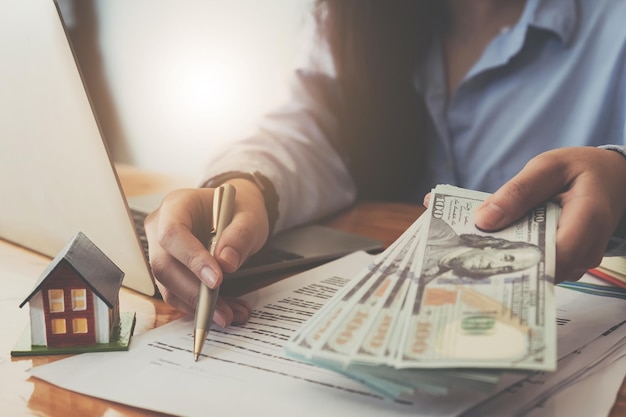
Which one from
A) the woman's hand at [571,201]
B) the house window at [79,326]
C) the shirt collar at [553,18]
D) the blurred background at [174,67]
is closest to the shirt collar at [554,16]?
the shirt collar at [553,18]

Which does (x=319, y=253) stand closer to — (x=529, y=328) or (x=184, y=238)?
(x=184, y=238)

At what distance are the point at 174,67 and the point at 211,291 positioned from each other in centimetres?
245

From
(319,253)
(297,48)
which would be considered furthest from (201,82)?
(319,253)

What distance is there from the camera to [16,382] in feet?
1.44

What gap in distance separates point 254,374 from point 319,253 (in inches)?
12.5

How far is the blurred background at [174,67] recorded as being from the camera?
93.0 inches

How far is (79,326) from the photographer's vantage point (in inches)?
19.0

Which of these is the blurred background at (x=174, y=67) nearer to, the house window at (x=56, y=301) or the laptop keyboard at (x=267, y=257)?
the laptop keyboard at (x=267, y=257)

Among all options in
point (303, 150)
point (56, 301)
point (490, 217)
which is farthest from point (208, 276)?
point (303, 150)

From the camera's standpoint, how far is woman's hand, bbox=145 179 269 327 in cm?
52

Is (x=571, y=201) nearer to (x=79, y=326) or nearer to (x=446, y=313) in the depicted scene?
(x=446, y=313)

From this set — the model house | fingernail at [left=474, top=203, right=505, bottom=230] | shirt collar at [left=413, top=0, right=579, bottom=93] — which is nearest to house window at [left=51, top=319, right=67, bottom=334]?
the model house

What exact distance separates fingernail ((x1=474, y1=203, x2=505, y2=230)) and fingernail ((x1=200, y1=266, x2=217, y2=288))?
8.8 inches

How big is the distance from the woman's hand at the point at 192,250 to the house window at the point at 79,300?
0.09m
